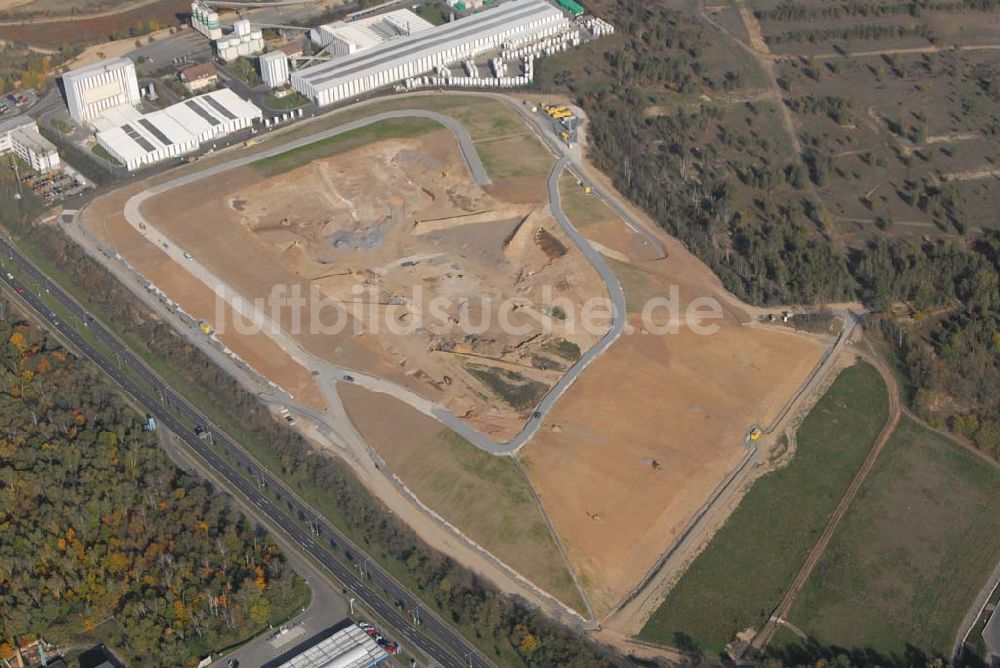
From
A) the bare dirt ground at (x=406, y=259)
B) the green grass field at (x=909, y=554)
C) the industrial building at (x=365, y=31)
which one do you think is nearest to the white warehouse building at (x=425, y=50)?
the industrial building at (x=365, y=31)

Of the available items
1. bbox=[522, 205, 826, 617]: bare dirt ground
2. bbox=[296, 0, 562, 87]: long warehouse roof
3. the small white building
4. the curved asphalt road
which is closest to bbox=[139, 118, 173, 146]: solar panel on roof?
the curved asphalt road

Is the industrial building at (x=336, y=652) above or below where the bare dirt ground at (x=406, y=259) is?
below

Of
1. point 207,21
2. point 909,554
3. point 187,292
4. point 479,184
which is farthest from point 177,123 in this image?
point 909,554

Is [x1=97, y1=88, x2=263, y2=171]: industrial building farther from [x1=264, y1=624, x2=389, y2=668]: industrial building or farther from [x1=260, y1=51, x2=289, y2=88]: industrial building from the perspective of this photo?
[x1=264, y1=624, x2=389, y2=668]: industrial building

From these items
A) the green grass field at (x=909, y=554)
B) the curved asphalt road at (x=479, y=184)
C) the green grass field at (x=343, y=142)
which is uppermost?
the green grass field at (x=343, y=142)

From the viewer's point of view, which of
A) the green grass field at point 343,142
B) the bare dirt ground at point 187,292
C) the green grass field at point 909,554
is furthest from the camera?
the green grass field at point 343,142

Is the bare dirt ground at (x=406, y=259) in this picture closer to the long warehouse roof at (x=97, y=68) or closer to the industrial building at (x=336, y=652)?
the industrial building at (x=336, y=652)

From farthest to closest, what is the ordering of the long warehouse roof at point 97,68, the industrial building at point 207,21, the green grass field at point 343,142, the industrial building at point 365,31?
the industrial building at point 207,21 < the industrial building at point 365,31 < the long warehouse roof at point 97,68 < the green grass field at point 343,142
